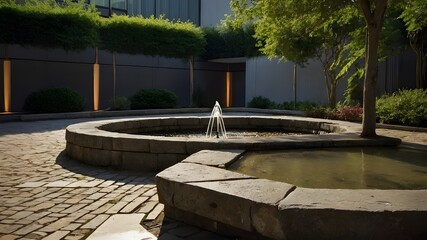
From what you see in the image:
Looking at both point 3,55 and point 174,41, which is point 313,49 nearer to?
point 174,41

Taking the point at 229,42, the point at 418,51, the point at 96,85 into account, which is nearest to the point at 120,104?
the point at 96,85

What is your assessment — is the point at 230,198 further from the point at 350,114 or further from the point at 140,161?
the point at 350,114

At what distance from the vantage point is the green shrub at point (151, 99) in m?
18.8

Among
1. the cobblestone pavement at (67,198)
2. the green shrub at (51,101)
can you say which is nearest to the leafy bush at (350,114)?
the cobblestone pavement at (67,198)

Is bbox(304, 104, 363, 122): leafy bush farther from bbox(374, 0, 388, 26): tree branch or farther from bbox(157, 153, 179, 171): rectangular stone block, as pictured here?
bbox(157, 153, 179, 171): rectangular stone block

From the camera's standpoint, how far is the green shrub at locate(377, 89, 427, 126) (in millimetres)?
10910

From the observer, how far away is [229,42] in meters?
22.5

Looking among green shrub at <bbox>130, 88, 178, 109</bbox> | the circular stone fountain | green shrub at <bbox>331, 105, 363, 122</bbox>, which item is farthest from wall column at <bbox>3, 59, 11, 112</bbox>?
the circular stone fountain

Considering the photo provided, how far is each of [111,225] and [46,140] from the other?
621 cm

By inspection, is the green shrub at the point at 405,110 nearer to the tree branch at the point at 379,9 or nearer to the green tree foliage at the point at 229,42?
the tree branch at the point at 379,9

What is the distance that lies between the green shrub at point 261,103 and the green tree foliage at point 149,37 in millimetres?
3812

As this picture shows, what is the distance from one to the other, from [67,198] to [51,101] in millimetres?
12117

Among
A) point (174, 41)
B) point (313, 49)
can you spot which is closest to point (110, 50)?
point (174, 41)

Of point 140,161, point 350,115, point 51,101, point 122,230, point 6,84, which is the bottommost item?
point 122,230
